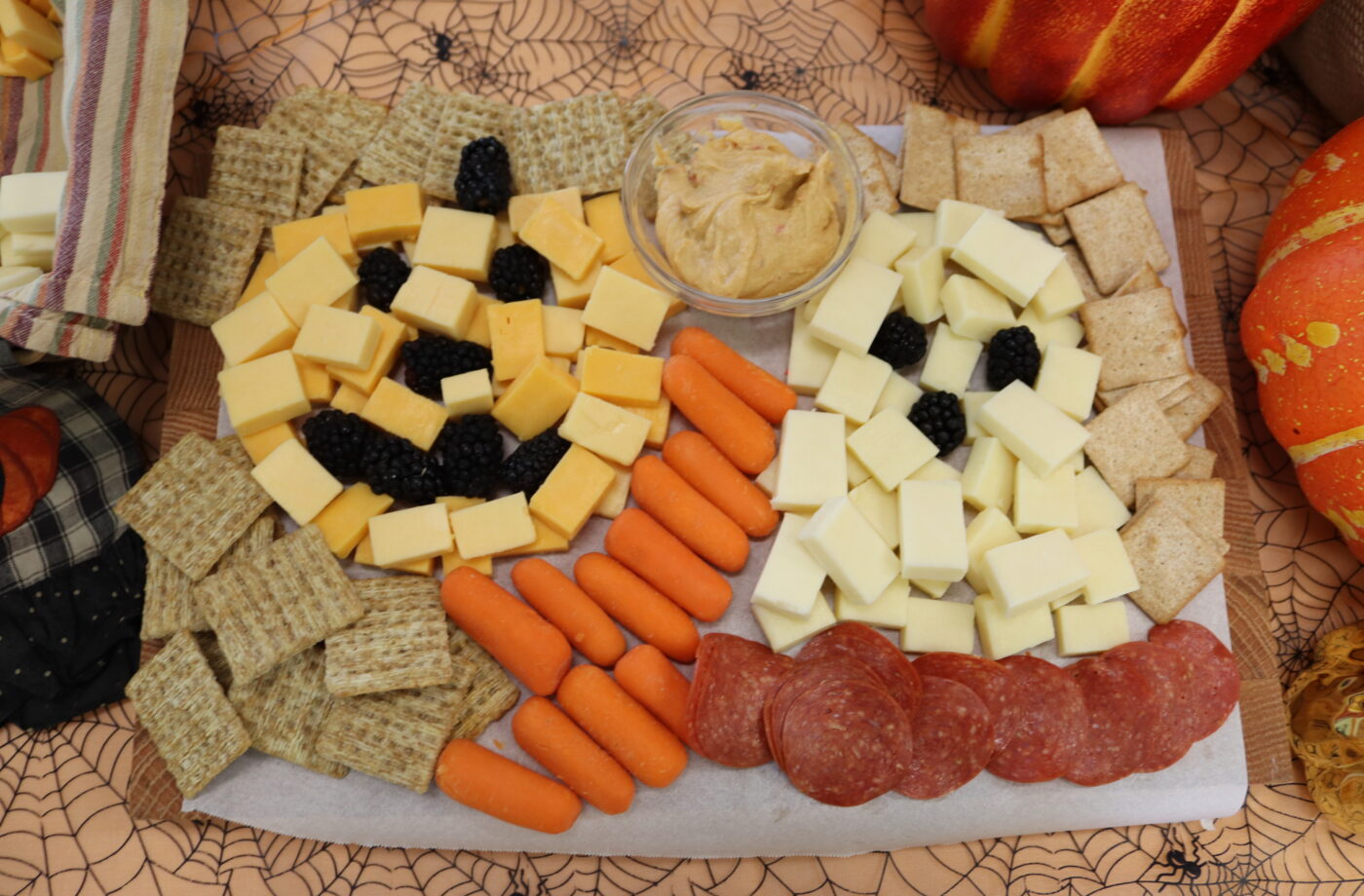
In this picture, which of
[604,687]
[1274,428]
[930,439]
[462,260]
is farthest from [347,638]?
[1274,428]

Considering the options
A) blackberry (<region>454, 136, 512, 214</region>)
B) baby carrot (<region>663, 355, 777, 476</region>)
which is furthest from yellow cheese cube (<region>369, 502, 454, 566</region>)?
blackberry (<region>454, 136, 512, 214</region>)

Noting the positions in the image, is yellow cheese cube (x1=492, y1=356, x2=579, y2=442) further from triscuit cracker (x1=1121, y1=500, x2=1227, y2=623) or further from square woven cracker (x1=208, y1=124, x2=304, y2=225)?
triscuit cracker (x1=1121, y1=500, x2=1227, y2=623)

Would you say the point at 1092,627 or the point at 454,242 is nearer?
the point at 1092,627

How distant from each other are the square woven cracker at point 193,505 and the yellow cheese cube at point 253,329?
221mm

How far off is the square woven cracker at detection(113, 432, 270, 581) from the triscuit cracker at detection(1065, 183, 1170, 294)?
76.5 inches

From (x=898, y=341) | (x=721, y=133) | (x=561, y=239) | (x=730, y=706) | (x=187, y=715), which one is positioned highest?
(x=721, y=133)

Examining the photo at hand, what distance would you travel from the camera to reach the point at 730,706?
5.86 feet

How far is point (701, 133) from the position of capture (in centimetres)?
213

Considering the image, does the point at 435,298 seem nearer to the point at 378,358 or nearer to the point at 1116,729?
the point at 378,358

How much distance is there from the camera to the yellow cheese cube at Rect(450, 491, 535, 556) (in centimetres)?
191

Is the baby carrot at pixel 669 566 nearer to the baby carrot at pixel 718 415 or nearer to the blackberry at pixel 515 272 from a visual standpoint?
the baby carrot at pixel 718 415

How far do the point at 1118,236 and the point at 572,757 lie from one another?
1.68 meters

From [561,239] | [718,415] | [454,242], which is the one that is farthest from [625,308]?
[454,242]

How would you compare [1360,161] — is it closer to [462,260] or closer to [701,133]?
[701,133]
